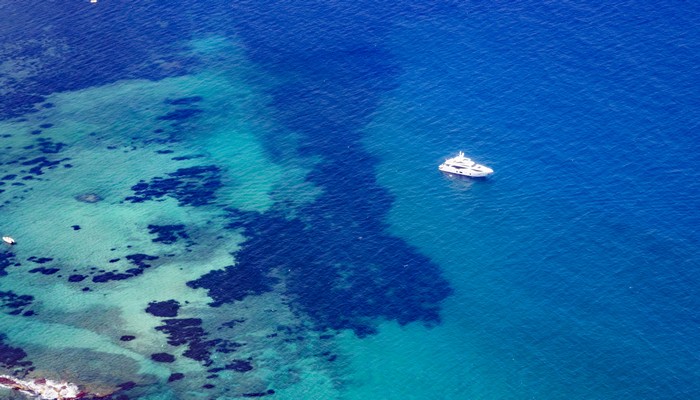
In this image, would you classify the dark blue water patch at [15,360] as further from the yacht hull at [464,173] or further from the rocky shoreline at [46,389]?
the yacht hull at [464,173]

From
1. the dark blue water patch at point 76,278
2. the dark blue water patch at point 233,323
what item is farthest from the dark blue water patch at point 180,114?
the dark blue water patch at point 233,323

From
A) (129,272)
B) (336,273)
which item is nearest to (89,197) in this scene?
(129,272)

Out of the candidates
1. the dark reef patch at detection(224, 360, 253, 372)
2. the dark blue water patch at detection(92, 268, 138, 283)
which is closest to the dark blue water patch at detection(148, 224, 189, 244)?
the dark blue water patch at detection(92, 268, 138, 283)

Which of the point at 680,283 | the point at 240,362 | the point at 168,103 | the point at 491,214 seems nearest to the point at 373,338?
the point at 240,362

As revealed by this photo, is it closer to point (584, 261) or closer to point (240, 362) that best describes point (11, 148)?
point (240, 362)

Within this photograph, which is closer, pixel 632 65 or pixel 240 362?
pixel 240 362

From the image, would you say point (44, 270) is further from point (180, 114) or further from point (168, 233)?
point (180, 114)
